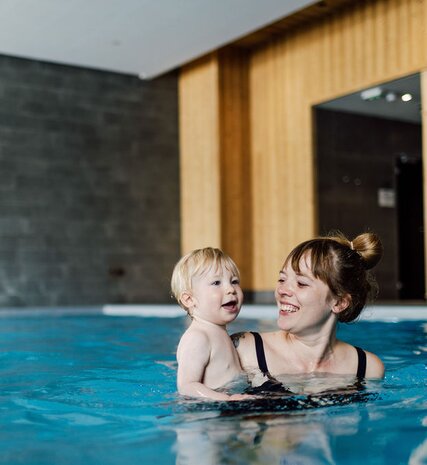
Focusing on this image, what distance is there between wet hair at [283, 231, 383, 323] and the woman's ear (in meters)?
0.01

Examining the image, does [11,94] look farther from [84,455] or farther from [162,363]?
[84,455]

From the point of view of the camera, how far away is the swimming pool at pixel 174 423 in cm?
179

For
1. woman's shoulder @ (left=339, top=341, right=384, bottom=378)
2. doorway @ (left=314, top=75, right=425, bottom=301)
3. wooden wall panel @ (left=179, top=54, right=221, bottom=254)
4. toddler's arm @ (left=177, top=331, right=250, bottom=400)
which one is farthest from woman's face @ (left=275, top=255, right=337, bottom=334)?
wooden wall panel @ (left=179, top=54, right=221, bottom=254)

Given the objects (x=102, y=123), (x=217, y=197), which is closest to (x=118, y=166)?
(x=102, y=123)

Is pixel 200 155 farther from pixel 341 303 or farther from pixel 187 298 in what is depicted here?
pixel 187 298

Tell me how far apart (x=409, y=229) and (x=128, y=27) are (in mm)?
5663

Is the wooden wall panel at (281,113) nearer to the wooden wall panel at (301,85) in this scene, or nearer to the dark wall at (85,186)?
the wooden wall panel at (301,85)

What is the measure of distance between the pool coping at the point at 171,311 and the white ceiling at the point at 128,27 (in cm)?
386

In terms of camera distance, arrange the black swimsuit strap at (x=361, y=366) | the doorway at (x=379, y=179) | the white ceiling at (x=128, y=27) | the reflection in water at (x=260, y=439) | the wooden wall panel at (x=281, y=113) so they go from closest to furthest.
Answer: the reflection in water at (x=260, y=439)
the black swimsuit strap at (x=361, y=366)
the white ceiling at (x=128, y=27)
the wooden wall panel at (x=281, y=113)
the doorway at (x=379, y=179)

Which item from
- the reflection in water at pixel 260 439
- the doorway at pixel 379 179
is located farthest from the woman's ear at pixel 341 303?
the doorway at pixel 379 179

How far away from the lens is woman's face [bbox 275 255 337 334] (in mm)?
2604

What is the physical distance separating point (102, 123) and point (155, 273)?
2743mm

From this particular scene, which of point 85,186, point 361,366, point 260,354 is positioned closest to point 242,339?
point 260,354

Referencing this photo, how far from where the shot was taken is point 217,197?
1227cm
